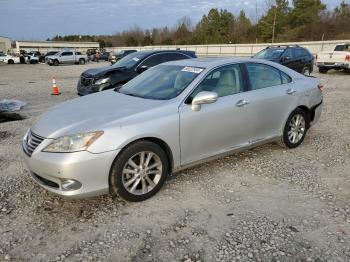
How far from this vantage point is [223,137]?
14.6 feet

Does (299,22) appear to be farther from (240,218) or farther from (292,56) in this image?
(240,218)

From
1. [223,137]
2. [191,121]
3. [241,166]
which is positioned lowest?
[241,166]

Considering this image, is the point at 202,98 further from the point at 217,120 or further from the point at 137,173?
the point at 137,173

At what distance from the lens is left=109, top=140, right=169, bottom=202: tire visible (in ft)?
11.8

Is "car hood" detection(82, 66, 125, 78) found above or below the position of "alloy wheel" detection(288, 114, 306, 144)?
above

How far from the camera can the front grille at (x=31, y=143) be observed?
3.62m

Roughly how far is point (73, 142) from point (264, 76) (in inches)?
120

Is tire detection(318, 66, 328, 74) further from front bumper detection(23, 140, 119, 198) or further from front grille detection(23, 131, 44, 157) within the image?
front grille detection(23, 131, 44, 157)

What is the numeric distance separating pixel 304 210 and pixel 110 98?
9.22 ft

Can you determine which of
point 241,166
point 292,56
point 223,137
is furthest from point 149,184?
point 292,56

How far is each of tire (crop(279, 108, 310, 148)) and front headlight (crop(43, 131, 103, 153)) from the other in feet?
10.6

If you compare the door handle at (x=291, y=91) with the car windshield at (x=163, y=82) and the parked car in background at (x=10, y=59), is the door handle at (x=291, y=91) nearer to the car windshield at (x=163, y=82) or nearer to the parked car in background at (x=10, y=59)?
the car windshield at (x=163, y=82)

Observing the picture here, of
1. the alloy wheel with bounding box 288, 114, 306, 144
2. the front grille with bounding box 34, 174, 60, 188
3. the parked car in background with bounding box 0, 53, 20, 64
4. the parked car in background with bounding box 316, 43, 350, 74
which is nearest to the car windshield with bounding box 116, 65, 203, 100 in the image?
the front grille with bounding box 34, 174, 60, 188

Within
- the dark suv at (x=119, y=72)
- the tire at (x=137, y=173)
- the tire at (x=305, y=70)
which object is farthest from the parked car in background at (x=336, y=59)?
the tire at (x=137, y=173)
